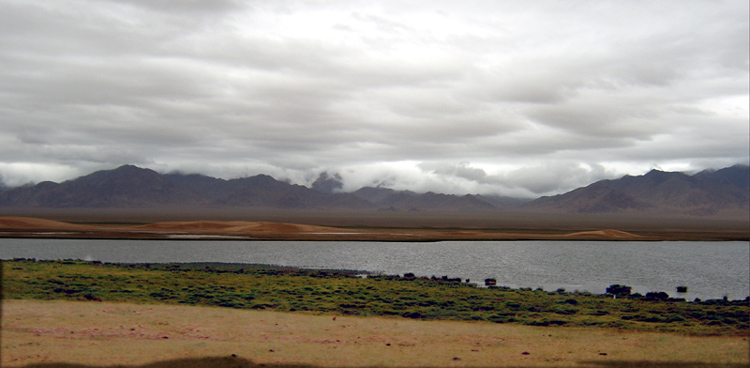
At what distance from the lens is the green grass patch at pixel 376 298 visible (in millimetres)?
30500

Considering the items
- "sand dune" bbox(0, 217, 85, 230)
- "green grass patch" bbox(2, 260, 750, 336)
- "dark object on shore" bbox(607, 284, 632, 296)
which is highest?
"sand dune" bbox(0, 217, 85, 230)

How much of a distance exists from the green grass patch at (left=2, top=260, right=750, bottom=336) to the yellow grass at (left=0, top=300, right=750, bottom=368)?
2.73 metres

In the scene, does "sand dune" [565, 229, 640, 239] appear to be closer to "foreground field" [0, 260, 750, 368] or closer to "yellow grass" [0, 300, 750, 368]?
"foreground field" [0, 260, 750, 368]

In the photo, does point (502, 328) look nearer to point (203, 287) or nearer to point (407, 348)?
point (407, 348)

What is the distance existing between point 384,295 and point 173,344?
1962 centimetres

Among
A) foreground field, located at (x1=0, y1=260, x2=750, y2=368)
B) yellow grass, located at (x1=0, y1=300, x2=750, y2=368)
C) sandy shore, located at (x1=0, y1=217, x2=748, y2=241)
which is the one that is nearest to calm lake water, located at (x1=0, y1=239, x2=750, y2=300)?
sandy shore, located at (x1=0, y1=217, x2=748, y2=241)

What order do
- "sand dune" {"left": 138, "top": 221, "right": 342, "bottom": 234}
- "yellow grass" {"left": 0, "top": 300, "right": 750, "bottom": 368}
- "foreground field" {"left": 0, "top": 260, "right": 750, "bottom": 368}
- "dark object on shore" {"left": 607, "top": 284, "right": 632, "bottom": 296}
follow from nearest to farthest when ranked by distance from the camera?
"yellow grass" {"left": 0, "top": 300, "right": 750, "bottom": 368} < "foreground field" {"left": 0, "top": 260, "right": 750, "bottom": 368} < "dark object on shore" {"left": 607, "top": 284, "right": 632, "bottom": 296} < "sand dune" {"left": 138, "top": 221, "right": 342, "bottom": 234}

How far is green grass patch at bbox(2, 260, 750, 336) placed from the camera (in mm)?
30500

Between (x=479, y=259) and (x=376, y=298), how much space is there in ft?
131

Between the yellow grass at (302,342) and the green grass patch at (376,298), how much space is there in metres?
2.73

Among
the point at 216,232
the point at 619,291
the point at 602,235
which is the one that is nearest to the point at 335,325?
the point at 619,291

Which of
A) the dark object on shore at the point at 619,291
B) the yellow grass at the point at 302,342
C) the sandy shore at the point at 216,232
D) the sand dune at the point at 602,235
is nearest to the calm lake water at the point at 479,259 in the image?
the dark object on shore at the point at 619,291

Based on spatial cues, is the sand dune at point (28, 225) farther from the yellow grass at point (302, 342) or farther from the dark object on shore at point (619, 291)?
the dark object on shore at point (619, 291)

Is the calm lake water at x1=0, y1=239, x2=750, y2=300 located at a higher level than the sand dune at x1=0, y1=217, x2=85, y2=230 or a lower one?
lower
